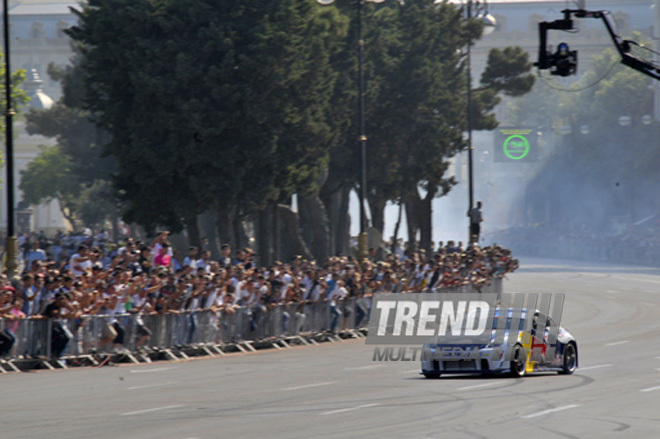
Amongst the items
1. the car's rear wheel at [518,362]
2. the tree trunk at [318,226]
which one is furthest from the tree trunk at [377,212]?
the car's rear wheel at [518,362]

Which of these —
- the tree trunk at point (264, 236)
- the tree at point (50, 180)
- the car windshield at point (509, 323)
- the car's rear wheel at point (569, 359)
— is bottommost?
the car's rear wheel at point (569, 359)

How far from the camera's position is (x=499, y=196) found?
150m

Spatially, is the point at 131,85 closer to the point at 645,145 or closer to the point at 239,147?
the point at 239,147

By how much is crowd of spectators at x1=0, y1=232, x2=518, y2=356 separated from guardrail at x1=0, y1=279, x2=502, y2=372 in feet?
0.18

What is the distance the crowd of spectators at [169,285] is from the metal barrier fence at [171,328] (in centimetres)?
5

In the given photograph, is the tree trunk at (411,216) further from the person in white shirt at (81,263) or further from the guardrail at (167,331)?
the person in white shirt at (81,263)

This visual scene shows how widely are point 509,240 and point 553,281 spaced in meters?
45.6

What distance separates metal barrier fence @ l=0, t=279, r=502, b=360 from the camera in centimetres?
2100

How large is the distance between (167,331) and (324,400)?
318 inches

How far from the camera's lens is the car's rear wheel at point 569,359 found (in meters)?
20.0

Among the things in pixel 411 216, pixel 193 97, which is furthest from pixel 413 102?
pixel 193 97

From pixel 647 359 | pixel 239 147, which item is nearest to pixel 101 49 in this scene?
pixel 239 147

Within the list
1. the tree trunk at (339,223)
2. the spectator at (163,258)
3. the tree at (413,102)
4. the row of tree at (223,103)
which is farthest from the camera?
the tree trunk at (339,223)

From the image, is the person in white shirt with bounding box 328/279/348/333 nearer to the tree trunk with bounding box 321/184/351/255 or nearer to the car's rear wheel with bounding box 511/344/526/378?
the car's rear wheel with bounding box 511/344/526/378
